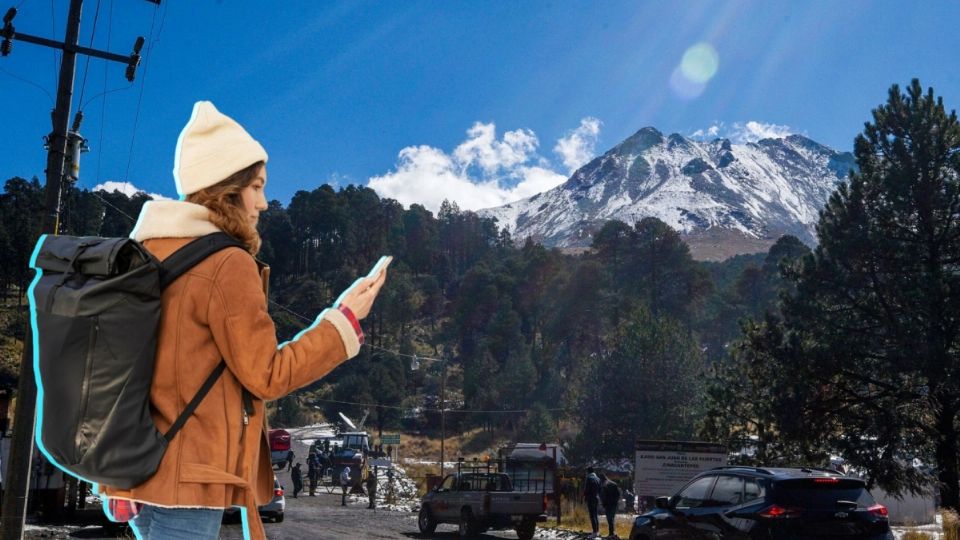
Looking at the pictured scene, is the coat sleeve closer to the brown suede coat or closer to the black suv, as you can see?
the brown suede coat

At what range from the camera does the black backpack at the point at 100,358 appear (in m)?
1.85

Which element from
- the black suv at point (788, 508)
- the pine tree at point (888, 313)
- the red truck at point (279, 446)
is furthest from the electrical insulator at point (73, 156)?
the red truck at point (279, 446)

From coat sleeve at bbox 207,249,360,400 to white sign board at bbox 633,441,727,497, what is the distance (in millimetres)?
19486

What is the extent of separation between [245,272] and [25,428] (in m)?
10.6

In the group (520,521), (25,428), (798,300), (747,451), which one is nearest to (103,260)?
(25,428)

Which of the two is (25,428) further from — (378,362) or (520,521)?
(378,362)

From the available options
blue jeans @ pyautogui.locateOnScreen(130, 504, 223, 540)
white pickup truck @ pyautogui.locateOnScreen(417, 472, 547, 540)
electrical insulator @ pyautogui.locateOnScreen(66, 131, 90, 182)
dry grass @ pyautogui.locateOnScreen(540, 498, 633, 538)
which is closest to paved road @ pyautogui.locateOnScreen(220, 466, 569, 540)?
white pickup truck @ pyautogui.locateOnScreen(417, 472, 547, 540)

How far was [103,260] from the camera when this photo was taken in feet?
6.12

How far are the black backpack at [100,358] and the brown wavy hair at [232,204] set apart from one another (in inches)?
10.6

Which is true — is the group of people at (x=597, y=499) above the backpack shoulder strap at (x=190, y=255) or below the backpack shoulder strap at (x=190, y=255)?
below

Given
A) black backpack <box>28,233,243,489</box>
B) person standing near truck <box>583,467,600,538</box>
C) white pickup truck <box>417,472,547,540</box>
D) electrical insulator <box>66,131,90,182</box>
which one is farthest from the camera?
white pickup truck <box>417,472,547,540</box>

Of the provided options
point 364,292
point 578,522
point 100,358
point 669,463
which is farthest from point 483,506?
point 100,358

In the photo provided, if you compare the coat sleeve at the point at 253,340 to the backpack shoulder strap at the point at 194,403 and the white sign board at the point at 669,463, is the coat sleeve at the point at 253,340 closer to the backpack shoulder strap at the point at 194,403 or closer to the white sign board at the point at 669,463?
the backpack shoulder strap at the point at 194,403

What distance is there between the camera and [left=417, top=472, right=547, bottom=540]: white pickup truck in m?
20.8
